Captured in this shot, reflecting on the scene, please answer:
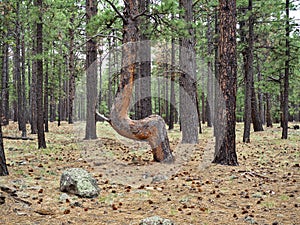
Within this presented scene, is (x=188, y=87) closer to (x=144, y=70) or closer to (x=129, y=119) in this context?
(x=144, y=70)

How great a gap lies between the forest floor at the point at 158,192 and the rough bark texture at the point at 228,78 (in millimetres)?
614

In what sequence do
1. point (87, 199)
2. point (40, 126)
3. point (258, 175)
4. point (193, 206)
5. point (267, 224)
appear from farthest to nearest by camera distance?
point (40, 126), point (258, 175), point (87, 199), point (193, 206), point (267, 224)

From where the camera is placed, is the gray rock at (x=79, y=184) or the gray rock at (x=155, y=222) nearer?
the gray rock at (x=155, y=222)

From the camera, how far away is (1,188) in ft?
16.7

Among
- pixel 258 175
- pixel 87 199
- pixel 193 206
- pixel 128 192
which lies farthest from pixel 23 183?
pixel 258 175

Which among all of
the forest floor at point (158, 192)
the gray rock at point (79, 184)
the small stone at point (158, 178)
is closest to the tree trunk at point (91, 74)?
the forest floor at point (158, 192)

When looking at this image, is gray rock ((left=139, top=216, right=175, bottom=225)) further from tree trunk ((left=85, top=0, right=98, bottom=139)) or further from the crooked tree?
tree trunk ((left=85, top=0, right=98, bottom=139))

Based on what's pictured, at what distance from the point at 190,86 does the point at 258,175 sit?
23.4 feet

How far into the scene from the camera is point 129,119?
8.66m

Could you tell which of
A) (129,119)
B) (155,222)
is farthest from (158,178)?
(155,222)

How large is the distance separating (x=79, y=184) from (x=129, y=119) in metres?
3.50

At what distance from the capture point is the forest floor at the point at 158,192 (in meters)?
4.37

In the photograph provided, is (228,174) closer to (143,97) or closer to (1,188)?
(1,188)

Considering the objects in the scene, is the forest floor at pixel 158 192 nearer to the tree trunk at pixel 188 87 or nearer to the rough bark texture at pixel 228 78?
the rough bark texture at pixel 228 78
